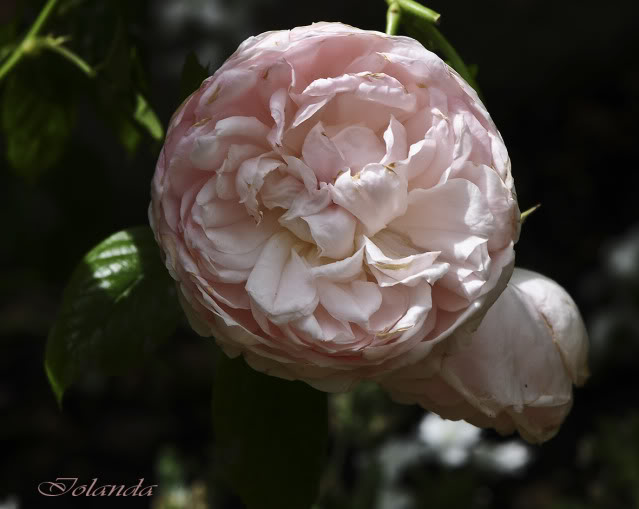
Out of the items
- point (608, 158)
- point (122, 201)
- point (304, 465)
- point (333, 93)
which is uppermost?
point (333, 93)

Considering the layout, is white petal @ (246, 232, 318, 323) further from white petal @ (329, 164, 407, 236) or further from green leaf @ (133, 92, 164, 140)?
green leaf @ (133, 92, 164, 140)

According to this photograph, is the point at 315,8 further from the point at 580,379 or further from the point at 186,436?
the point at 580,379

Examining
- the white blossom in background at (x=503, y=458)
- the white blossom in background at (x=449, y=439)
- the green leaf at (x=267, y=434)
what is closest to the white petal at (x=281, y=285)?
the green leaf at (x=267, y=434)

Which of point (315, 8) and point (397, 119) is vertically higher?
point (397, 119)

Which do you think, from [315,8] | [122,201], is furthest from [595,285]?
[122,201]

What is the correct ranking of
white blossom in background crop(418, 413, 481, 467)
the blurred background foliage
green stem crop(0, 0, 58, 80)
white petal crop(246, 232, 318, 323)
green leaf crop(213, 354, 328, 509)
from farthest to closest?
white blossom in background crop(418, 413, 481, 467) < the blurred background foliage < green stem crop(0, 0, 58, 80) < green leaf crop(213, 354, 328, 509) < white petal crop(246, 232, 318, 323)

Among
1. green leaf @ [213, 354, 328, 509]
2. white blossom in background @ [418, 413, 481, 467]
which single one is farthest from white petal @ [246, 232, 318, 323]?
white blossom in background @ [418, 413, 481, 467]

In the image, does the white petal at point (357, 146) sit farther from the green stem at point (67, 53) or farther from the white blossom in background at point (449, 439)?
the white blossom in background at point (449, 439)
